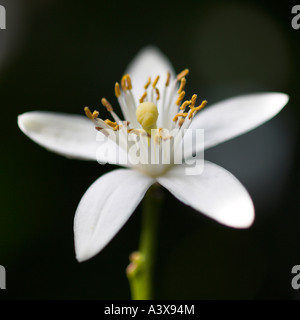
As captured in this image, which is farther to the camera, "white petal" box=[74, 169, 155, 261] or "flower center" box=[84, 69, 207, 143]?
"flower center" box=[84, 69, 207, 143]

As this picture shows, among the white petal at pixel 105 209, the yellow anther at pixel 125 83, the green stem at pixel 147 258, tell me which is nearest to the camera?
the white petal at pixel 105 209

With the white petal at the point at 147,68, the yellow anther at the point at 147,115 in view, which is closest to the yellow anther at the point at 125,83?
the yellow anther at the point at 147,115

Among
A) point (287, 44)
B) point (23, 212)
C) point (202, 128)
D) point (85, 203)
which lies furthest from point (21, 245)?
point (287, 44)

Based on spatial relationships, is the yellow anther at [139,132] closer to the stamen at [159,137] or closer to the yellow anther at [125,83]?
the stamen at [159,137]

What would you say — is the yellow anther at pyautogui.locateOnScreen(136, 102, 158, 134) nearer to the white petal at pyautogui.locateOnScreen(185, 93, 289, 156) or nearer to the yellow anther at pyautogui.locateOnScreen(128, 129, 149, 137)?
the yellow anther at pyautogui.locateOnScreen(128, 129, 149, 137)

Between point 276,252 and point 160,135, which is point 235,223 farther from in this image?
point 276,252

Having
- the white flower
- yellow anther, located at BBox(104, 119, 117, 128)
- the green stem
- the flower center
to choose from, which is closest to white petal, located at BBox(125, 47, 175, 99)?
the white flower
